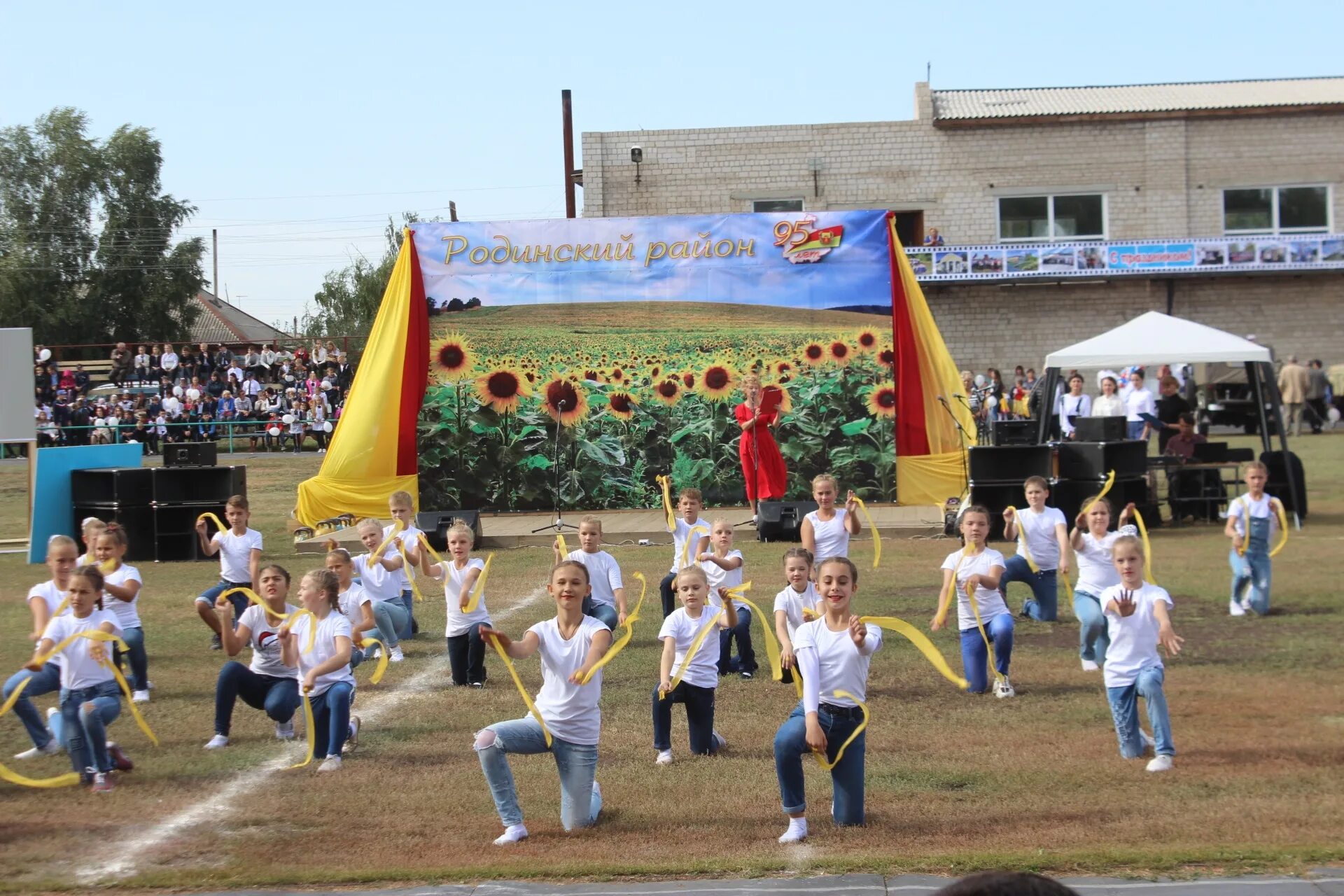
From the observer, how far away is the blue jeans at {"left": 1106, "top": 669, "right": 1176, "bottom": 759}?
7.55 metres

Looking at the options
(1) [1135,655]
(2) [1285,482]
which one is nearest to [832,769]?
(1) [1135,655]

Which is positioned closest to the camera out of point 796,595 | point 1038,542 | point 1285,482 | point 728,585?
point 796,595

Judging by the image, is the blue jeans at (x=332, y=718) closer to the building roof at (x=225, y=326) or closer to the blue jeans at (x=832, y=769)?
the blue jeans at (x=832, y=769)

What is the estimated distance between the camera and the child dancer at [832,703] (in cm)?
662

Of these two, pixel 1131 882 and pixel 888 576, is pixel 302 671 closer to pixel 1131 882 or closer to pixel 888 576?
pixel 1131 882

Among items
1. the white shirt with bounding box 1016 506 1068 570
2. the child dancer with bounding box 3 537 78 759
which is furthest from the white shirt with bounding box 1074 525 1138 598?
the child dancer with bounding box 3 537 78 759

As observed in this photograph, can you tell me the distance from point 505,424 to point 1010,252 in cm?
1994

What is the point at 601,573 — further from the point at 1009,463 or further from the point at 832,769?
the point at 1009,463

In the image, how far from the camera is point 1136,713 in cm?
781

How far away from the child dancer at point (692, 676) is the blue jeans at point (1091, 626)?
311 cm

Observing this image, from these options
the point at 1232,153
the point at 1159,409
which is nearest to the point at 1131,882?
the point at 1159,409

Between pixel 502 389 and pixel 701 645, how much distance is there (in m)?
13.9

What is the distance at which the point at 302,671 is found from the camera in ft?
27.0

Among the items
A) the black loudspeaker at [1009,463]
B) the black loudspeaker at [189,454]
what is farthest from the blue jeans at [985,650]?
the black loudspeaker at [189,454]
